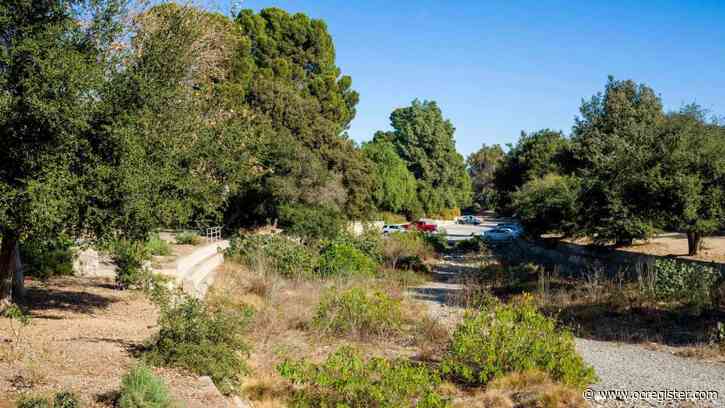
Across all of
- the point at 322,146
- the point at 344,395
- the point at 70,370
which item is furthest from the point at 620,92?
the point at 70,370

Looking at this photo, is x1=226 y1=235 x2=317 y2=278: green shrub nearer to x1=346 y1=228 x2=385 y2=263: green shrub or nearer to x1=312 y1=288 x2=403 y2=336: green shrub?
x1=346 y1=228 x2=385 y2=263: green shrub

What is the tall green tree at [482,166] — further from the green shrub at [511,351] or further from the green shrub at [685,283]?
the green shrub at [511,351]

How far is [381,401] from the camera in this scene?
8.28 metres

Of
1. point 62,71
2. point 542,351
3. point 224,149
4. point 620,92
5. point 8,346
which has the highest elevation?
point 620,92

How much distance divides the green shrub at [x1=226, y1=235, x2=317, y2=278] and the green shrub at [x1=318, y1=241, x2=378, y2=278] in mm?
433

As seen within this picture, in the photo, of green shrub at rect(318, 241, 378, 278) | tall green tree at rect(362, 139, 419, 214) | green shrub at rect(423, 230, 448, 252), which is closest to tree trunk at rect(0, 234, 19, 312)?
green shrub at rect(318, 241, 378, 278)

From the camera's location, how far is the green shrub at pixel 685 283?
1579cm

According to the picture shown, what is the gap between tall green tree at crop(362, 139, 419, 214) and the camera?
58619 mm

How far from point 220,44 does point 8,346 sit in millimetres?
20133

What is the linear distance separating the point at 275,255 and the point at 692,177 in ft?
46.1

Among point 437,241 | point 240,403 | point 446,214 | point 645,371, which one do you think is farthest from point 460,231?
point 240,403

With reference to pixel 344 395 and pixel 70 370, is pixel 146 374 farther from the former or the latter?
pixel 344 395

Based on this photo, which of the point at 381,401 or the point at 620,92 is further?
the point at 620,92

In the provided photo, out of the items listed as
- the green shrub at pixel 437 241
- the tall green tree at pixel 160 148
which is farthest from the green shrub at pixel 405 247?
the tall green tree at pixel 160 148
